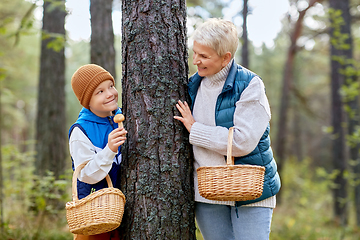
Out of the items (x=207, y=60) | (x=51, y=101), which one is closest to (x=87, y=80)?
(x=207, y=60)

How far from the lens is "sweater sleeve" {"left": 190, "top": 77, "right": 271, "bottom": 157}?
2.08 meters

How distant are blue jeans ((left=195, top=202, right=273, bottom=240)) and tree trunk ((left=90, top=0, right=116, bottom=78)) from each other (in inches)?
106

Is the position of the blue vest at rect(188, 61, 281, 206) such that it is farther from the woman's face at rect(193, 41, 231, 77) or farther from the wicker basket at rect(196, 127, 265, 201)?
the wicker basket at rect(196, 127, 265, 201)

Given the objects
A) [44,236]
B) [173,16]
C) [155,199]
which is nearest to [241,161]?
[155,199]

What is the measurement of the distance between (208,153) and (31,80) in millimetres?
16609

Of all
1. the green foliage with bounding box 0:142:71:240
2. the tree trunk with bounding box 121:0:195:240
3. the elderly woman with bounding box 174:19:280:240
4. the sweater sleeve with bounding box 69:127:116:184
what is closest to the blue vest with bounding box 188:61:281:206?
the elderly woman with bounding box 174:19:280:240

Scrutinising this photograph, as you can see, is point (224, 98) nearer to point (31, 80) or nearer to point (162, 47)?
point (162, 47)

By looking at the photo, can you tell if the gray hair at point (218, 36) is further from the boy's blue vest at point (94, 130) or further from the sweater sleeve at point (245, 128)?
the boy's blue vest at point (94, 130)

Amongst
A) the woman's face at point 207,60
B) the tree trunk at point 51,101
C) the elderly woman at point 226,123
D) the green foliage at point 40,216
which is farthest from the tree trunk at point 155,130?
the tree trunk at point 51,101

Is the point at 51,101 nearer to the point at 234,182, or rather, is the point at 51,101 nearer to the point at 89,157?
the point at 89,157

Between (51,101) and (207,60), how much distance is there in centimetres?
511

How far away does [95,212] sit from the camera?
1852 millimetres

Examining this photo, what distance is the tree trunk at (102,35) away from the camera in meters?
4.38

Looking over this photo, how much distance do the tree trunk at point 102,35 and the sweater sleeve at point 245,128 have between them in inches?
103
